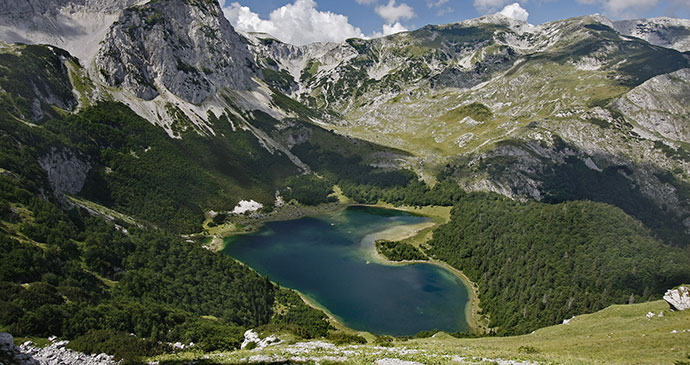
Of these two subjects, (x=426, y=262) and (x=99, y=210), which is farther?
(x=426, y=262)

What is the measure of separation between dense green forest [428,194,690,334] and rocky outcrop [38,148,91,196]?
147053 millimetres

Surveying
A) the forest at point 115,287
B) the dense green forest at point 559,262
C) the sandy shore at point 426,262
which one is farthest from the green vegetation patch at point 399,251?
the forest at point 115,287

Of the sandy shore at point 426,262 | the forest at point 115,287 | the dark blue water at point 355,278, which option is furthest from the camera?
the sandy shore at point 426,262

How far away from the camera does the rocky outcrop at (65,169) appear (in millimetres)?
130413

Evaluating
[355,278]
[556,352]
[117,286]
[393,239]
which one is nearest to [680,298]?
[556,352]

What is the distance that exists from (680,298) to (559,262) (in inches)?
2400

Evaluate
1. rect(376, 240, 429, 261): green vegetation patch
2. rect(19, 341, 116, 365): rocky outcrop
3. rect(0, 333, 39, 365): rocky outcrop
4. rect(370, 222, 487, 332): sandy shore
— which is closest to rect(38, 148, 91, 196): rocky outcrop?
rect(19, 341, 116, 365): rocky outcrop

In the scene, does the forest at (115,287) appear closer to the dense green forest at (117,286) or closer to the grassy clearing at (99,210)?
the dense green forest at (117,286)

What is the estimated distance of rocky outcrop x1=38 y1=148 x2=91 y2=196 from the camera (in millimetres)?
130413

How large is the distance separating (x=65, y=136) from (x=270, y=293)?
11798 cm

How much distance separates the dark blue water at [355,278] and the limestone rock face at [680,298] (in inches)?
2112

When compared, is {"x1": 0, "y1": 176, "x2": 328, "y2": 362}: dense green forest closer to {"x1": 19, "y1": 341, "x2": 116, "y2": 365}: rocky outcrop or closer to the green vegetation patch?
{"x1": 19, "y1": 341, "x2": 116, "y2": 365}: rocky outcrop

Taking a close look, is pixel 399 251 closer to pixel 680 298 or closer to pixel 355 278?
pixel 355 278

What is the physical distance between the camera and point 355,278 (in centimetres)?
13025
